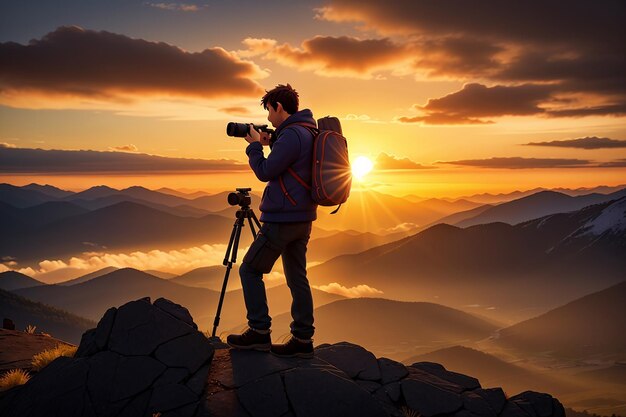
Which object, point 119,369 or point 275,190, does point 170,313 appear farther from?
point 275,190

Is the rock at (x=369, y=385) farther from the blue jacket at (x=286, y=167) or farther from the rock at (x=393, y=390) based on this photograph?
the blue jacket at (x=286, y=167)

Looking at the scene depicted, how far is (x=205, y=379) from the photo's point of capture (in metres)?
6.95

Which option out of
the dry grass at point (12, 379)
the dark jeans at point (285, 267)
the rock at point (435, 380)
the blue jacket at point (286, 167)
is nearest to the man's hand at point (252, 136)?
the blue jacket at point (286, 167)

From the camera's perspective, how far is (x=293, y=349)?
7559 mm

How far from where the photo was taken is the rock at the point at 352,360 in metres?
8.62

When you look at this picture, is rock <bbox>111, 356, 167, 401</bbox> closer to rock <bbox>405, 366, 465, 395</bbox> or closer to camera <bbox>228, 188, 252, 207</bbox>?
camera <bbox>228, 188, 252, 207</bbox>

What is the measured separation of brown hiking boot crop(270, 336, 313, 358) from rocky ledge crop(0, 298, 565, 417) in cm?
11

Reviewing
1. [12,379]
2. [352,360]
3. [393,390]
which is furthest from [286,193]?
[12,379]

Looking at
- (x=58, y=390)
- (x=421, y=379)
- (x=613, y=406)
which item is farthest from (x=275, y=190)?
(x=613, y=406)

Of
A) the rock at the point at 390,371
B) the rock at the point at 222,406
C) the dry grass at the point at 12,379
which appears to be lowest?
the dry grass at the point at 12,379

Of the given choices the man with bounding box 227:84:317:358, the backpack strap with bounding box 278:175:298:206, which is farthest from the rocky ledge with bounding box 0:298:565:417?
the backpack strap with bounding box 278:175:298:206

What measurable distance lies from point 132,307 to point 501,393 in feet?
22.5

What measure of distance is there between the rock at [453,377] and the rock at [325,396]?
306 cm

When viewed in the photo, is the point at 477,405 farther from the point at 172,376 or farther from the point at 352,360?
the point at 172,376
